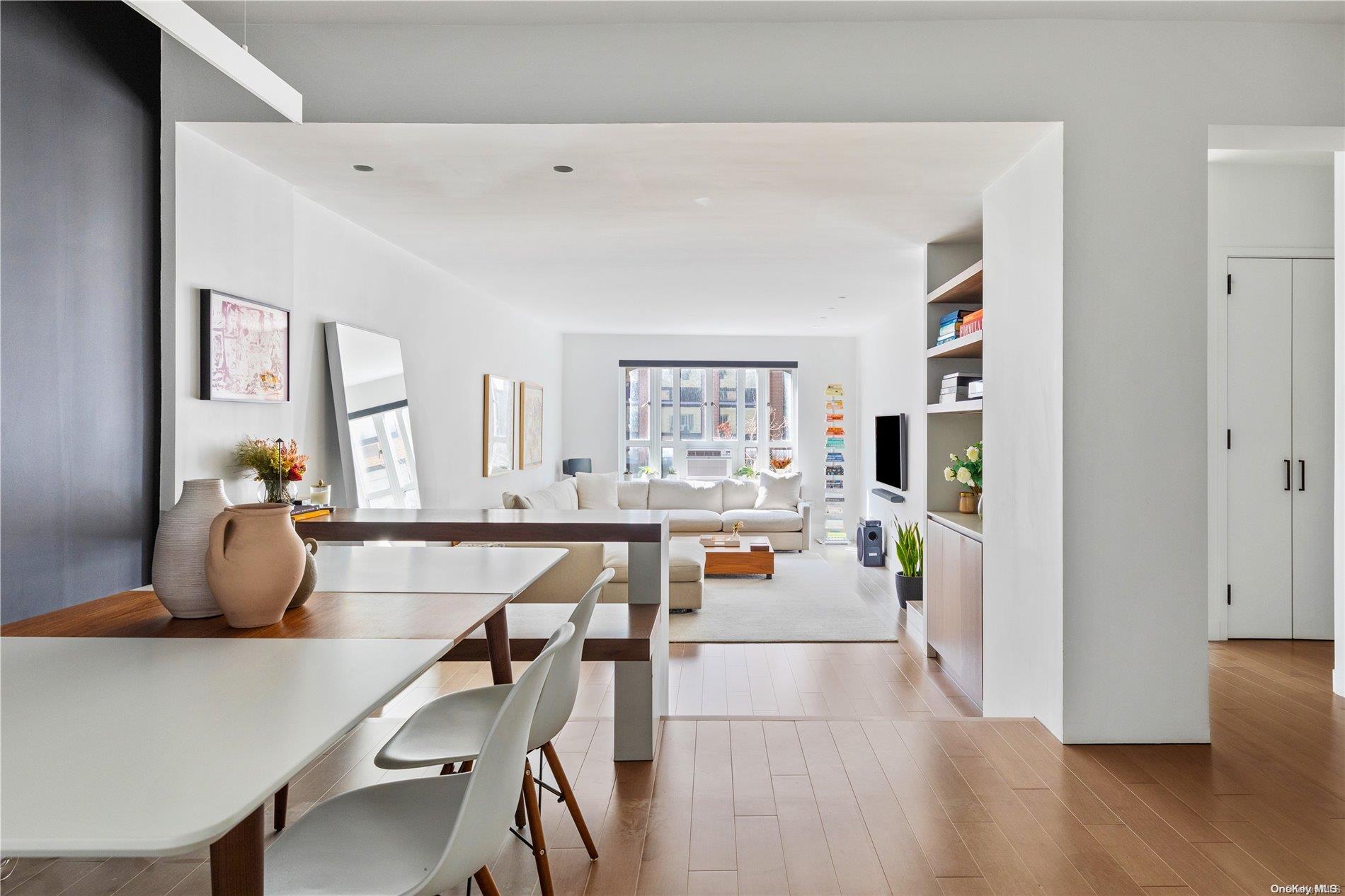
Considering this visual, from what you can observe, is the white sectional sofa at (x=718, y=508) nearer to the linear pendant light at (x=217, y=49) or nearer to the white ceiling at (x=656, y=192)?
the white ceiling at (x=656, y=192)

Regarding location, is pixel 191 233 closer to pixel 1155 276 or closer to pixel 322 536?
pixel 322 536

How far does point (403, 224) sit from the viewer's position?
427 cm

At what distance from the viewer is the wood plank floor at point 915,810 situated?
2.03m

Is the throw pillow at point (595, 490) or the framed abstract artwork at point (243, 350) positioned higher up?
the framed abstract artwork at point (243, 350)

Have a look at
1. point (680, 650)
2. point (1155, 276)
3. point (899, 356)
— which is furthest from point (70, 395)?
point (899, 356)

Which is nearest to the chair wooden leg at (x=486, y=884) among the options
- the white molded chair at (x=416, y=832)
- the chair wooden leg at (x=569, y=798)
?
the white molded chair at (x=416, y=832)

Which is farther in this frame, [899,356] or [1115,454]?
[899,356]

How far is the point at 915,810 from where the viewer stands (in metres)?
2.37

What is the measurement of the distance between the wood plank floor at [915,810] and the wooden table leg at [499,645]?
1.43ft

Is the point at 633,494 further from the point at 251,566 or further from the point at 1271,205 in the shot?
the point at 251,566

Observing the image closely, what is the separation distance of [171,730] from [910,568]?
5181 millimetres

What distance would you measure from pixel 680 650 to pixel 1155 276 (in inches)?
Answer: 125

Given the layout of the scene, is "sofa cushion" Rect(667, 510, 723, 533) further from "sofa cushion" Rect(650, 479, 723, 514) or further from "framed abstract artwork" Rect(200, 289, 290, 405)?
"framed abstract artwork" Rect(200, 289, 290, 405)

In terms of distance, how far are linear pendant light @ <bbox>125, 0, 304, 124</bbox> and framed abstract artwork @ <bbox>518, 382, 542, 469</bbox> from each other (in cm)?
534
